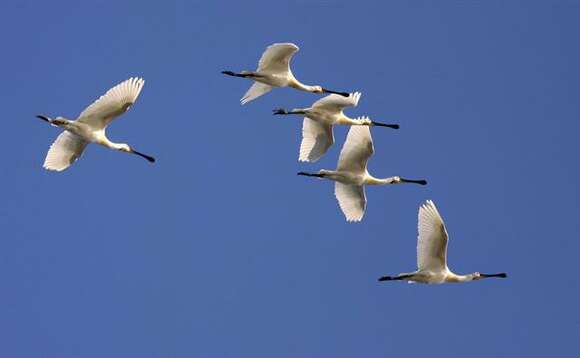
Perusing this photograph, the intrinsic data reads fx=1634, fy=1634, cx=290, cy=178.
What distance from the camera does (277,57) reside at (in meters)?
32.5

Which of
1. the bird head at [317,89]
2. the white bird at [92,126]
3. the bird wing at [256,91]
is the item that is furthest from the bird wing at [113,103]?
the bird head at [317,89]

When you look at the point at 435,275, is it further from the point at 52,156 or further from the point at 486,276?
the point at 52,156

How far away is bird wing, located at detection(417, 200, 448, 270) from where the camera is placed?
31094 mm

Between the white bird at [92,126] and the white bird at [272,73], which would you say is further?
the white bird at [272,73]

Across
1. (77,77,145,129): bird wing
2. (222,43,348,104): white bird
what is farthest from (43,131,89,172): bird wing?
(222,43,348,104): white bird

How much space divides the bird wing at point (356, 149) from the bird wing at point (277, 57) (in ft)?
8.09

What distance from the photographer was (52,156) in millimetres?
32969

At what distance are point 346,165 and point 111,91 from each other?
613cm

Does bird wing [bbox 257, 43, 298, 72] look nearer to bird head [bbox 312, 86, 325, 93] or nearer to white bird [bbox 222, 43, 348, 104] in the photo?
white bird [bbox 222, 43, 348, 104]

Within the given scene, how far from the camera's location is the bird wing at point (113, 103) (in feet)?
101

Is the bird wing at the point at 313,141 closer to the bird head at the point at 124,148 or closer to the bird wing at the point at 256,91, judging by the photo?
the bird wing at the point at 256,91

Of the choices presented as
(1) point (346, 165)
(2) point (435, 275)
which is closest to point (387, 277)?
(2) point (435, 275)

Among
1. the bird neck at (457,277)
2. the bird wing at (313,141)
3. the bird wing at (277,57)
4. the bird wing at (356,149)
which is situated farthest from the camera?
the bird wing at (313,141)

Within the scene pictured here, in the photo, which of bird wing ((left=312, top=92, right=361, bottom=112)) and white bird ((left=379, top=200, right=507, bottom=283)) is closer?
white bird ((left=379, top=200, right=507, bottom=283))
